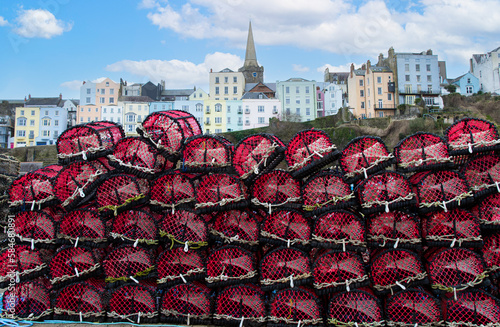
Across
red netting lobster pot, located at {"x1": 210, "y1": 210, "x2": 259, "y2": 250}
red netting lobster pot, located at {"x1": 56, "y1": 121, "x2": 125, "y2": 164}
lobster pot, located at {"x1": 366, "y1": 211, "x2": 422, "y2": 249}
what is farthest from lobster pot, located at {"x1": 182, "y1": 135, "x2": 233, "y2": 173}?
lobster pot, located at {"x1": 366, "y1": 211, "x2": 422, "y2": 249}

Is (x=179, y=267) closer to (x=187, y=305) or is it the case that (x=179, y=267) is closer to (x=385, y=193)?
(x=187, y=305)

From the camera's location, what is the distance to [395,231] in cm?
382

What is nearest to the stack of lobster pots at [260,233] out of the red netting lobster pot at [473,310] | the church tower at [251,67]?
the red netting lobster pot at [473,310]

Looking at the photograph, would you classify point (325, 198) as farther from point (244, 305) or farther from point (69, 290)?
point (69, 290)

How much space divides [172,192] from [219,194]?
0.59 metres

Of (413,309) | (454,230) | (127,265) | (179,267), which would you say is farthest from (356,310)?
(127,265)

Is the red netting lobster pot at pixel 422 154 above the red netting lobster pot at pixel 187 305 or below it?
above

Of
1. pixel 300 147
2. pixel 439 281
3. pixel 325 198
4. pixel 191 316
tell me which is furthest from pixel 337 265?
pixel 191 316

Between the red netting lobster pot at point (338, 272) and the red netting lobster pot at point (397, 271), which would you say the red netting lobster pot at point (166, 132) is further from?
the red netting lobster pot at point (397, 271)

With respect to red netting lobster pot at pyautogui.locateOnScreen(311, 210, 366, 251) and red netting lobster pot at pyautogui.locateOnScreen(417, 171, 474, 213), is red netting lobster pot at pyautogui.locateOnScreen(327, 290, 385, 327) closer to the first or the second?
red netting lobster pot at pyautogui.locateOnScreen(311, 210, 366, 251)

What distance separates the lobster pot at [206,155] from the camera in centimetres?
414

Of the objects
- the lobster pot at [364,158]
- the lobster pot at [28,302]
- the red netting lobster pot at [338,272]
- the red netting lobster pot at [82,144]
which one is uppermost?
the red netting lobster pot at [82,144]

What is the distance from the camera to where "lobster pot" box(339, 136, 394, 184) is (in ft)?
13.0

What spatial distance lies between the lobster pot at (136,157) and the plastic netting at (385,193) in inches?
96.1
